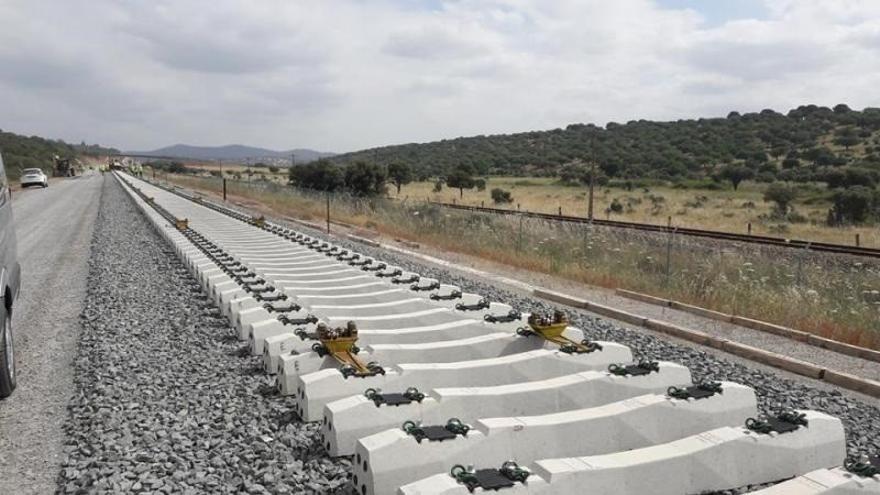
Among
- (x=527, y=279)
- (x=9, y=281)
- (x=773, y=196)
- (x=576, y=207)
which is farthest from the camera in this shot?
(x=576, y=207)

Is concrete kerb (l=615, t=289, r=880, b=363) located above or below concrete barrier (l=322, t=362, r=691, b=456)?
below

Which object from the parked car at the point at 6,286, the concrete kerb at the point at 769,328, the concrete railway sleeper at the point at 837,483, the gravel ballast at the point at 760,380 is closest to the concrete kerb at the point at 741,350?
the gravel ballast at the point at 760,380

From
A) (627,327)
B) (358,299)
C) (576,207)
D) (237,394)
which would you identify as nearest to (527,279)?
(627,327)

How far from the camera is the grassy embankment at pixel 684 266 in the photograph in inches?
395

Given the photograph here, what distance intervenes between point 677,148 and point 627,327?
73041 mm

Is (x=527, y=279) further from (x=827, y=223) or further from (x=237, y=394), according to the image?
(x=827, y=223)

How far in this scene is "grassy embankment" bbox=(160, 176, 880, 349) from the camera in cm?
1004

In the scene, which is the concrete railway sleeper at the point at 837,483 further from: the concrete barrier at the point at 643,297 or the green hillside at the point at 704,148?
the green hillside at the point at 704,148

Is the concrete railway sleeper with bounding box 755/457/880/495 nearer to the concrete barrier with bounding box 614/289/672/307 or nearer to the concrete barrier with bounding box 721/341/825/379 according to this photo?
the concrete barrier with bounding box 721/341/825/379

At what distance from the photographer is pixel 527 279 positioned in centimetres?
1369

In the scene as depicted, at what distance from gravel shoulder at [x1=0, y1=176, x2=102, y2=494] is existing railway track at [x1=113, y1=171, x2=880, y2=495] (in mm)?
1700

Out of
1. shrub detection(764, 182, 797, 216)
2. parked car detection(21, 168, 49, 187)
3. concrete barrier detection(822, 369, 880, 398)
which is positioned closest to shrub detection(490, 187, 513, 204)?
shrub detection(764, 182, 797, 216)

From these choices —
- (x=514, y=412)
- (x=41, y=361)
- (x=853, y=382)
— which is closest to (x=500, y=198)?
(x=853, y=382)

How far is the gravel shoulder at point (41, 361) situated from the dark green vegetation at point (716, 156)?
27878mm
